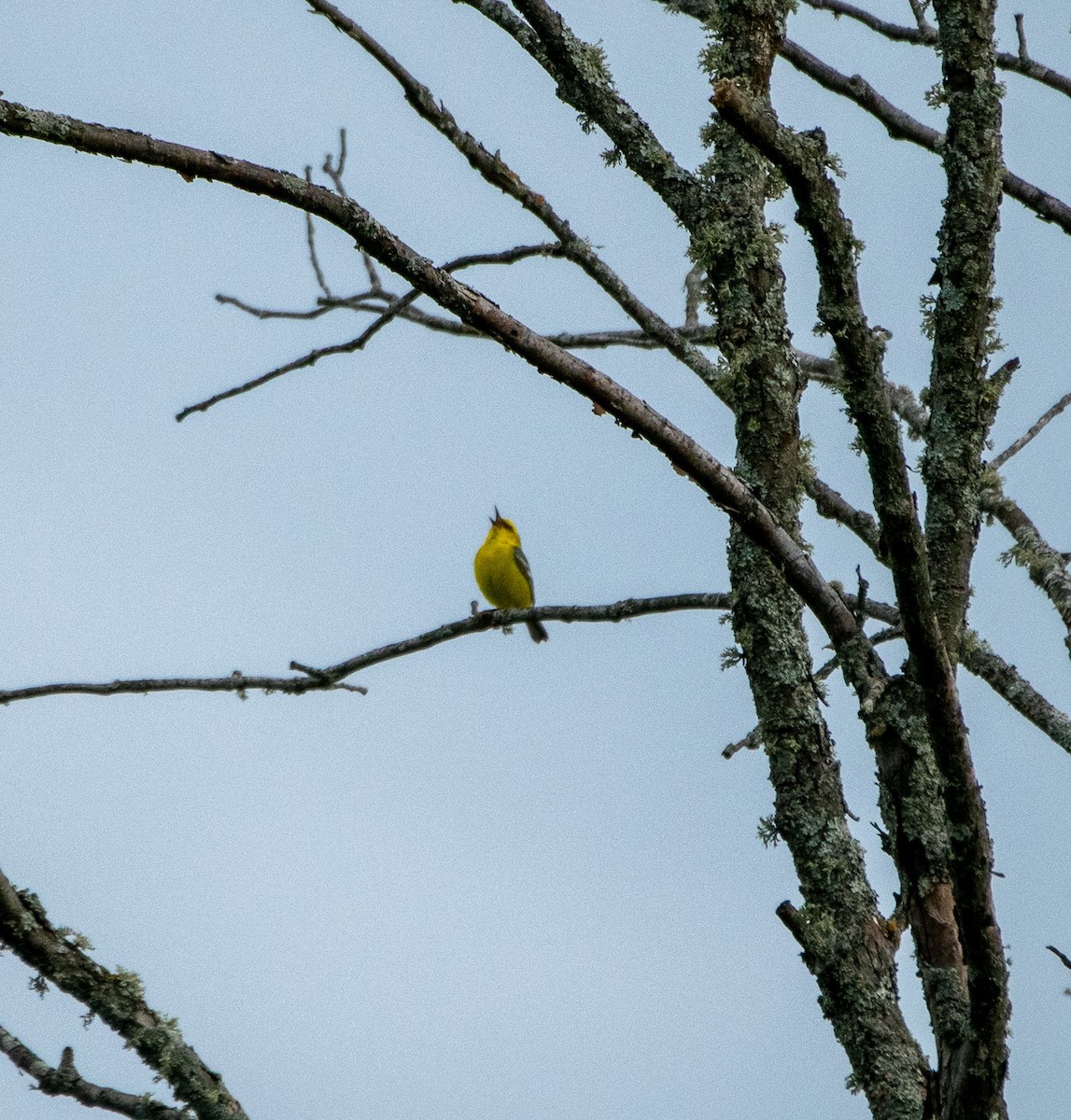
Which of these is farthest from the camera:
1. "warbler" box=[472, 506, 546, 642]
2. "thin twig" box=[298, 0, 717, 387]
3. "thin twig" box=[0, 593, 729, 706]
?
"warbler" box=[472, 506, 546, 642]

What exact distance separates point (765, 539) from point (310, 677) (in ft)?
6.47

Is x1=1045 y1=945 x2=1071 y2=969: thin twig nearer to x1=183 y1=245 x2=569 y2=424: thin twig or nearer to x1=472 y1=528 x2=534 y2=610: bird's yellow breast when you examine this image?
x1=183 y1=245 x2=569 y2=424: thin twig

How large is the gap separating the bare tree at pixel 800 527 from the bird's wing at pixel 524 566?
6.89 m

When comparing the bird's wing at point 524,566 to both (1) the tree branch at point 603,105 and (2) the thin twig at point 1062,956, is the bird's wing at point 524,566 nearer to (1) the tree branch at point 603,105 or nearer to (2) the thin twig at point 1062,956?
(1) the tree branch at point 603,105

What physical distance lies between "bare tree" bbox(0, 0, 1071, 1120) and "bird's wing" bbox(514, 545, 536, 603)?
22.6ft

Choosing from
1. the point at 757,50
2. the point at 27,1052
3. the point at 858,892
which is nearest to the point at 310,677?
the point at 27,1052

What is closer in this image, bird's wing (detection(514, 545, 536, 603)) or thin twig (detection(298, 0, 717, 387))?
thin twig (detection(298, 0, 717, 387))

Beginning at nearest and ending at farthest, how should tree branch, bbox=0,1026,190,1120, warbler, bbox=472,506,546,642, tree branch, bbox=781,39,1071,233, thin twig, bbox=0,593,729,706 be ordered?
tree branch, bbox=0,1026,190,1120 → thin twig, bbox=0,593,729,706 → tree branch, bbox=781,39,1071,233 → warbler, bbox=472,506,546,642

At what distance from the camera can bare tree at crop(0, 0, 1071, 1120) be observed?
264 centimetres

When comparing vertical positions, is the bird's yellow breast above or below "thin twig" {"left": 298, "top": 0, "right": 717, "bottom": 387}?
above

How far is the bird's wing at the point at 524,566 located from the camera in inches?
474

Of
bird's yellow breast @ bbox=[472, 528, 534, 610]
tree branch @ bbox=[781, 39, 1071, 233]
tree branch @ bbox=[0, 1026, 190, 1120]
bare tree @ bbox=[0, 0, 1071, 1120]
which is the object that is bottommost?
tree branch @ bbox=[0, 1026, 190, 1120]

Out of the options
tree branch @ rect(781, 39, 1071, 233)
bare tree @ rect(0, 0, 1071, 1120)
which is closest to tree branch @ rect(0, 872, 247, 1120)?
bare tree @ rect(0, 0, 1071, 1120)

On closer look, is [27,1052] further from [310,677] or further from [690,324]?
[690,324]
